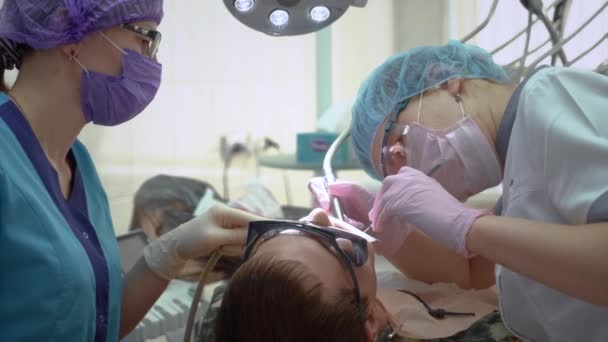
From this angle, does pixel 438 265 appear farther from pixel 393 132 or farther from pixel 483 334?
pixel 393 132

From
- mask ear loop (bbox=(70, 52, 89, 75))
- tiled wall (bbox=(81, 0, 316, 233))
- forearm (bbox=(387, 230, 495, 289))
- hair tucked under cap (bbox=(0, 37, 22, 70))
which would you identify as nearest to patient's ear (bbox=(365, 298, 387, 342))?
forearm (bbox=(387, 230, 495, 289))

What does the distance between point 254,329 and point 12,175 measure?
52cm

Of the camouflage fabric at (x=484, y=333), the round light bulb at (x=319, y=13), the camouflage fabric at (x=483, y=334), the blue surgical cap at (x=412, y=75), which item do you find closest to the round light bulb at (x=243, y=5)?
the round light bulb at (x=319, y=13)

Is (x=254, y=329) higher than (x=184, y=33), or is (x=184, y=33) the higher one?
(x=184, y=33)

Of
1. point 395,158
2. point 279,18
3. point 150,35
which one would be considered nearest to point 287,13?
point 279,18

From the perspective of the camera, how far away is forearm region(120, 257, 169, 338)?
4.39 feet

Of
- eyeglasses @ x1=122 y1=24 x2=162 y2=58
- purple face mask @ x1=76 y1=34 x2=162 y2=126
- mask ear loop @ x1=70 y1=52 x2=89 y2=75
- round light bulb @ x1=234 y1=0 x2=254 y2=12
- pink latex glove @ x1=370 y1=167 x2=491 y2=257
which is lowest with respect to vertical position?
pink latex glove @ x1=370 y1=167 x2=491 y2=257

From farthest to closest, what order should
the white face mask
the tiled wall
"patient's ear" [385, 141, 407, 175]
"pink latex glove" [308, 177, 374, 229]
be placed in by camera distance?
the tiled wall → "pink latex glove" [308, 177, 374, 229] → "patient's ear" [385, 141, 407, 175] → the white face mask

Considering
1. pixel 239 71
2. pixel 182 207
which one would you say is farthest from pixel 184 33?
pixel 182 207

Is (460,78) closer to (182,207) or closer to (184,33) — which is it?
(182,207)

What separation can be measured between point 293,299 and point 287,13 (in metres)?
0.60

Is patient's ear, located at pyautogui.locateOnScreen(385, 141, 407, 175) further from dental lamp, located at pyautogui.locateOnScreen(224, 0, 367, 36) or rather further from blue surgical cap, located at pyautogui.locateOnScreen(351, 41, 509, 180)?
dental lamp, located at pyautogui.locateOnScreen(224, 0, 367, 36)

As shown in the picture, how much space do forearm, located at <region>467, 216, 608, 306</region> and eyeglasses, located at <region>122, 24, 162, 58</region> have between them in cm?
82

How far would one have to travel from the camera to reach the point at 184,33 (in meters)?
3.08
